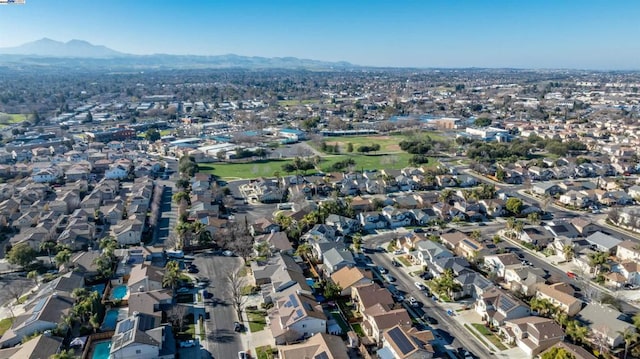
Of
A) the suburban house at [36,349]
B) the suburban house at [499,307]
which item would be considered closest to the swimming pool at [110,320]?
the suburban house at [36,349]

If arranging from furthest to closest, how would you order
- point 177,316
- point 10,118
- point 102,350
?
point 10,118 → point 177,316 → point 102,350

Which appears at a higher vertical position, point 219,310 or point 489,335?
point 489,335

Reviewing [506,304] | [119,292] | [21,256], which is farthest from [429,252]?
[21,256]

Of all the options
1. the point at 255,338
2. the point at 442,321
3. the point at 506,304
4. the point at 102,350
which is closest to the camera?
the point at 102,350

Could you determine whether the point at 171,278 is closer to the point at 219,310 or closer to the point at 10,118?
the point at 219,310

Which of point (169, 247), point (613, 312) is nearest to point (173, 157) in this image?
point (169, 247)

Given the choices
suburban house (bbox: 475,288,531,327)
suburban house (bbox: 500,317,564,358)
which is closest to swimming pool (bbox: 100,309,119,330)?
suburban house (bbox: 475,288,531,327)

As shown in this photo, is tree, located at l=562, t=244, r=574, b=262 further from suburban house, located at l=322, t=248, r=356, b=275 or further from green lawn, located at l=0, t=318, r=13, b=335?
green lawn, located at l=0, t=318, r=13, b=335

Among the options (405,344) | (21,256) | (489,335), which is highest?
(405,344)

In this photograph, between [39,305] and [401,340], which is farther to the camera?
[39,305]
